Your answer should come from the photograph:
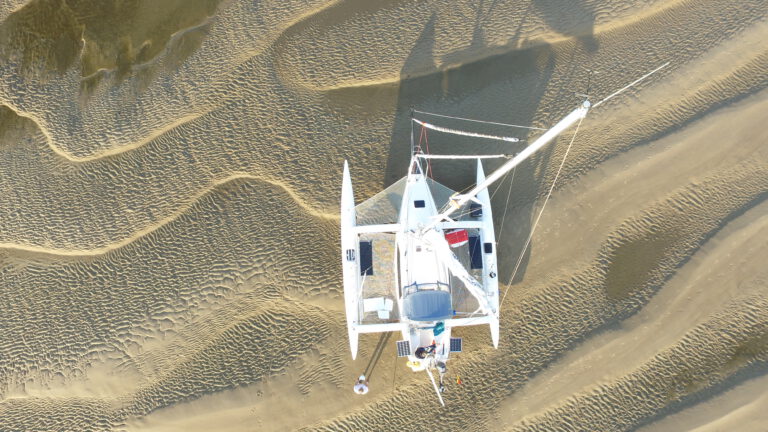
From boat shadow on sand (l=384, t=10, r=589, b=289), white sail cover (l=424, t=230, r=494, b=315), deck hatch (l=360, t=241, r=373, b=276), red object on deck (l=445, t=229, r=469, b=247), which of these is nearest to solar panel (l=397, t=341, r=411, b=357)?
deck hatch (l=360, t=241, r=373, b=276)

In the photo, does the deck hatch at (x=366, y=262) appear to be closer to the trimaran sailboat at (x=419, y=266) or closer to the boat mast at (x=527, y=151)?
the trimaran sailboat at (x=419, y=266)

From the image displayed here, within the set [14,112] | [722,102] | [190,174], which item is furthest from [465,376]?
[14,112]

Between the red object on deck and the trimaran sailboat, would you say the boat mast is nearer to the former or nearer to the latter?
the trimaran sailboat

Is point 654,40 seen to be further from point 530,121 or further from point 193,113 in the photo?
→ point 193,113

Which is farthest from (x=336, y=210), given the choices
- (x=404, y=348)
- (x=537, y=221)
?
(x=537, y=221)

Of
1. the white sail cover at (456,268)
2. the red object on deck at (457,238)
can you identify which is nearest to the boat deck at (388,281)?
the red object on deck at (457,238)

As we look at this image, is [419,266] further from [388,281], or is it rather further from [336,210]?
[336,210]
